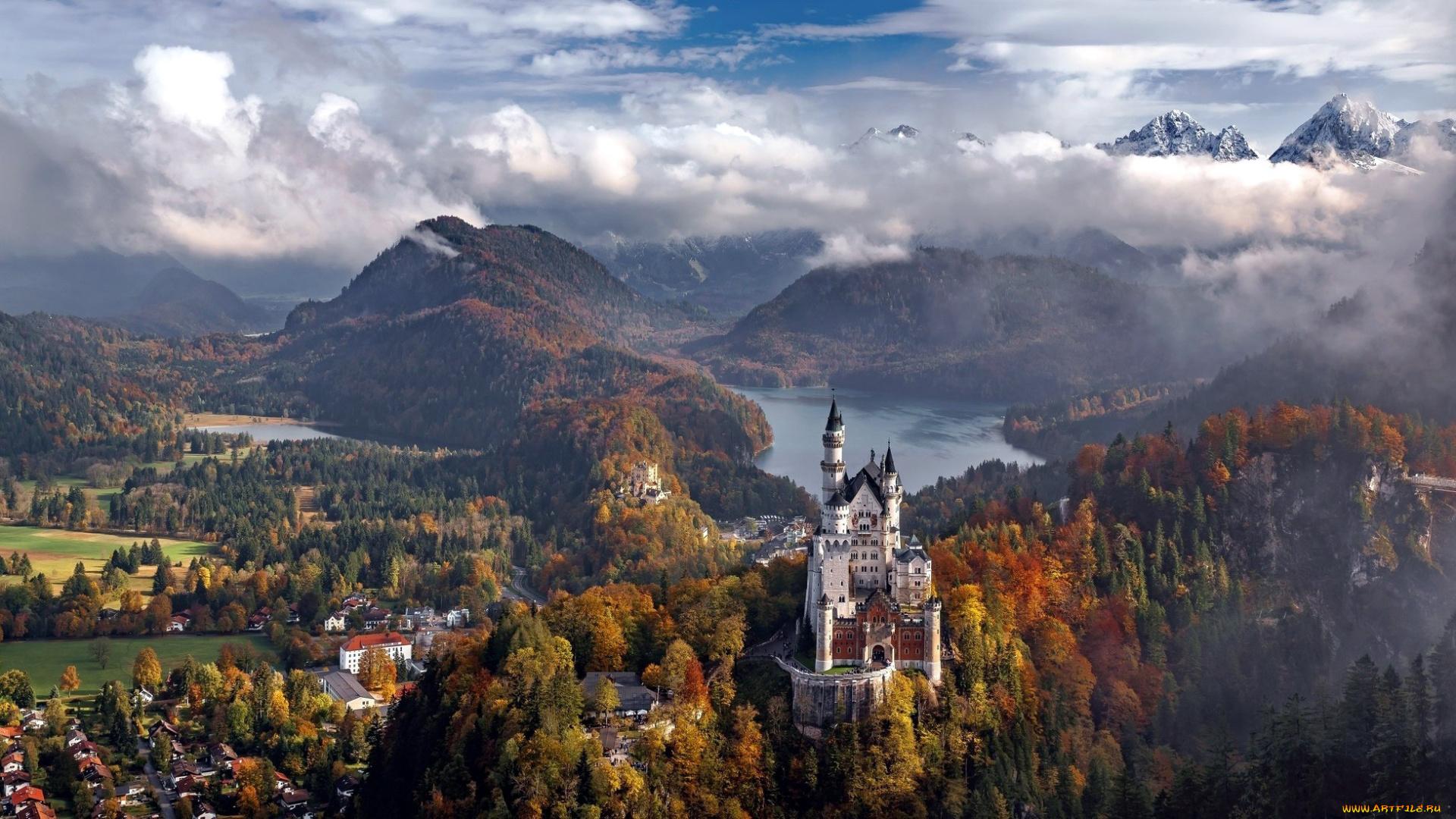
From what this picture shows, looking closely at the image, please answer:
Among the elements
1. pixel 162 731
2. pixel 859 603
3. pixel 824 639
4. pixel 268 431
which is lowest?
pixel 162 731

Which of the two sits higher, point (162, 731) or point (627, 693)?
point (627, 693)

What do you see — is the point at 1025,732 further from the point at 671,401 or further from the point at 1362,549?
the point at 671,401

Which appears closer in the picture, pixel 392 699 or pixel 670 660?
pixel 670 660

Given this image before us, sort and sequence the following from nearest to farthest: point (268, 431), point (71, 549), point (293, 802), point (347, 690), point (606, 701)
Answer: point (606, 701) < point (293, 802) < point (347, 690) < point (71, 549) < point (268, 431)

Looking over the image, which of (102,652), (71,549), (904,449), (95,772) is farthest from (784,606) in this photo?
(904,449)

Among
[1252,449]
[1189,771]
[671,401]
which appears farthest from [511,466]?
[1189,771]

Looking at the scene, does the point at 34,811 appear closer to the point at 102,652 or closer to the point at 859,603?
the point at 102,652

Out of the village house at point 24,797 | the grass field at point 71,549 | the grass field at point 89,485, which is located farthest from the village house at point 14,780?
the grass field at point 89,485
